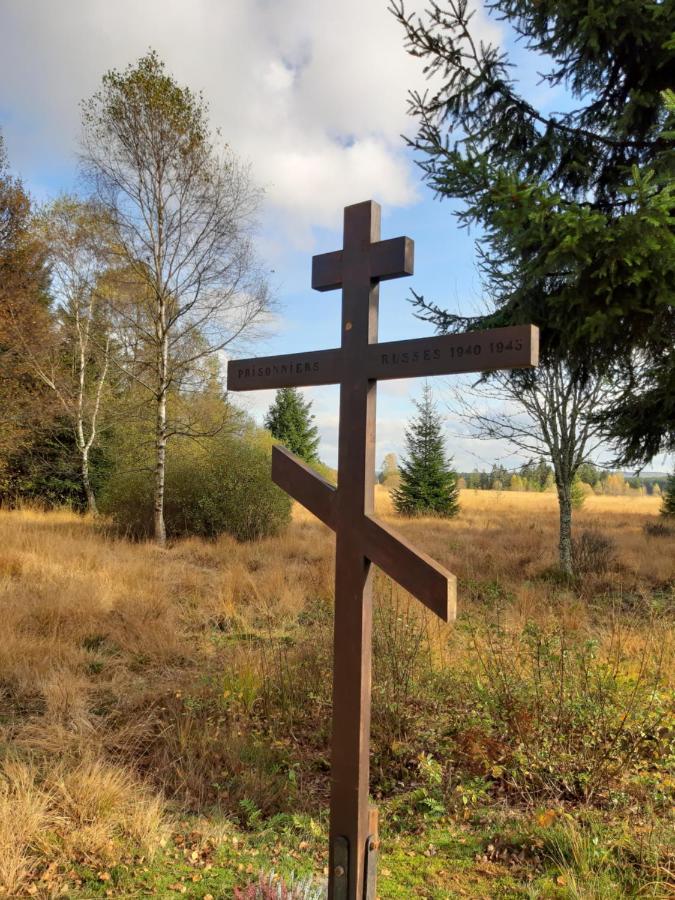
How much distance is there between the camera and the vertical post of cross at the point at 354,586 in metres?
2.27

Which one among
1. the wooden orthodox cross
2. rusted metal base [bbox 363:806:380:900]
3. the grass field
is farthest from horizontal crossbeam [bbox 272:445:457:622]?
the grass field

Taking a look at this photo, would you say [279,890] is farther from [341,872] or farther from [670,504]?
[670,504]

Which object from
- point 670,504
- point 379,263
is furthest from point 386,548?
point 670,504

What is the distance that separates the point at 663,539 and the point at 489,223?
1260 centimetres

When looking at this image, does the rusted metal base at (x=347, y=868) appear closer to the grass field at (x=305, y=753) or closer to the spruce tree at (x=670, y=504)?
the grass field at (x=305, y=753)

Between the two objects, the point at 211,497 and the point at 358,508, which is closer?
the point at 358,508

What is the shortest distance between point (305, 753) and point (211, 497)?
996 centimetres

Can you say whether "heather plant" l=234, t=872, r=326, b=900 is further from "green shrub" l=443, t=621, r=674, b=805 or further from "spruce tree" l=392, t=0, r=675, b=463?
"spruce tree" l=392, t=0, r=675, b=463

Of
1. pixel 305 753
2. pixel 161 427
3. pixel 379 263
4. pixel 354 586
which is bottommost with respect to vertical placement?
pixel 305 753

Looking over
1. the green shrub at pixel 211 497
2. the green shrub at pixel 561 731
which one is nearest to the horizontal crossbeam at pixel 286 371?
the green shrub at pixel 561 731

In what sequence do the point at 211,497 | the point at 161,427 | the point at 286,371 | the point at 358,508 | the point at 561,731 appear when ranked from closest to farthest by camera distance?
the point at 358,508
the point at 286,371
the point at 561,731
the point at 161,427
the point at 211,497

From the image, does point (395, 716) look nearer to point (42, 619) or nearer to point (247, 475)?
point (42, 619)

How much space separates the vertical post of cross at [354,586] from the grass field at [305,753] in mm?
643

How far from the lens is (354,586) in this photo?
2.29 m
